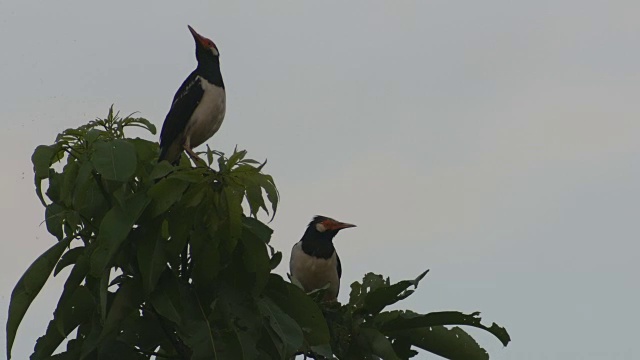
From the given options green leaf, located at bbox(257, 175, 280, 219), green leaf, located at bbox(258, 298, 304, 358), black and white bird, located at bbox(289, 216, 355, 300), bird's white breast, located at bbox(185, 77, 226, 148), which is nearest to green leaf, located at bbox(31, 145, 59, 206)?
green leaf, located at bbox(257, 175, 280, 219)

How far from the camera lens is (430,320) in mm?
4402

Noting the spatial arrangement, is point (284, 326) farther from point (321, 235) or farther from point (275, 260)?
point (321, 235)

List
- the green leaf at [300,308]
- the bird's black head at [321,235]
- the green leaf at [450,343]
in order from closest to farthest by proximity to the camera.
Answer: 1. the green leaf at [300,308]
2. the green leaf at [450,343]
3. the bird's black head at [321,235]

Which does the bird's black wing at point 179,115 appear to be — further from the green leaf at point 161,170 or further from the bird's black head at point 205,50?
the green leaf at point 161,170

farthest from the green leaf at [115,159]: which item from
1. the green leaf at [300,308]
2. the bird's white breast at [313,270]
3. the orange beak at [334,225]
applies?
the orange beak at [334,225]

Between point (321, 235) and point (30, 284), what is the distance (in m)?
6.06

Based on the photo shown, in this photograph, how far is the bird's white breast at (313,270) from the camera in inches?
369

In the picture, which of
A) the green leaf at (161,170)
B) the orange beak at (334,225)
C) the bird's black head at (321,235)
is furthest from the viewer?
the orange beak at (334,225)

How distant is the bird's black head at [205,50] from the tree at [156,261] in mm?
3324

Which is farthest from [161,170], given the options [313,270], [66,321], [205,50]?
[313,270]

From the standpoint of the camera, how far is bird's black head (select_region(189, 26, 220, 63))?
7418 millimetres

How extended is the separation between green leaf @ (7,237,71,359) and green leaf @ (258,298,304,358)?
2.51 feet


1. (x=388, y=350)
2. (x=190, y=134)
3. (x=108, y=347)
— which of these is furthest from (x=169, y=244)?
(x=190, y=134)

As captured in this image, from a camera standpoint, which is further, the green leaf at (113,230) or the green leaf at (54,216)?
the green leaf at (54,216)
